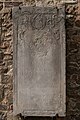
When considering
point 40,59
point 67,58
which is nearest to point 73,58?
point 67,58

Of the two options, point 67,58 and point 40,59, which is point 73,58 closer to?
point 67,58

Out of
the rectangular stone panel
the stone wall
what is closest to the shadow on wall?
the stone wall

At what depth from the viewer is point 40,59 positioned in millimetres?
4145

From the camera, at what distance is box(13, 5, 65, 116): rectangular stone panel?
414cm

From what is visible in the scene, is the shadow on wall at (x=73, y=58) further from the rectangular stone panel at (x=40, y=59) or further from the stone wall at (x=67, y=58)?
the rectangular stone panel at (x=40, y=59)

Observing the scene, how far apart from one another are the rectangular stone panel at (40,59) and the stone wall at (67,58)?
0.31 meters

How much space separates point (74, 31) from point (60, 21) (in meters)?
0.38

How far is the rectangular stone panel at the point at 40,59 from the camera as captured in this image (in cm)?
414

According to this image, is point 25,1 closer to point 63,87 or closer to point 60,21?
point 60,21

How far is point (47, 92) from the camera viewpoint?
416 cm

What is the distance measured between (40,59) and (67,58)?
1.59ft

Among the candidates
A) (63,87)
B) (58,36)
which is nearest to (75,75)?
(63,87)

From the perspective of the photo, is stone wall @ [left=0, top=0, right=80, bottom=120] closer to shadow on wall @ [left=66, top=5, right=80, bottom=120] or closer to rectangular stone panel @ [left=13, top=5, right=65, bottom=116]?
shadow on wall @ [left=66, top=5, right=80, bottom=120]

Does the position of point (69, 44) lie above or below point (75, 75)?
above
